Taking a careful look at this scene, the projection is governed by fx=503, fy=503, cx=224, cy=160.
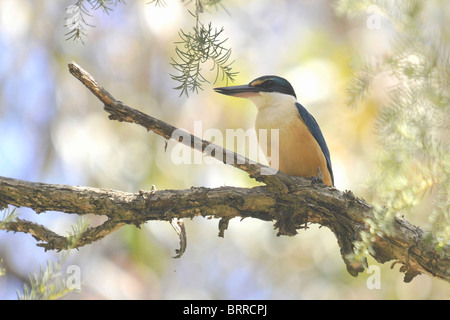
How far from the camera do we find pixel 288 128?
446cm

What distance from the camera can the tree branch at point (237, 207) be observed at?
3268mm

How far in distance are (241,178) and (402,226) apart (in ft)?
16.1

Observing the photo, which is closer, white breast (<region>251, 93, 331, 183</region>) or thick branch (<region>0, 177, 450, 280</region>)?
thick branch (<region>0, 177, 450, 280</region>)

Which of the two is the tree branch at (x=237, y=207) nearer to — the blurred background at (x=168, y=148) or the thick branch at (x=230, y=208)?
the thick branch at (x=230, y=208)

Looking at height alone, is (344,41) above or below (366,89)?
above

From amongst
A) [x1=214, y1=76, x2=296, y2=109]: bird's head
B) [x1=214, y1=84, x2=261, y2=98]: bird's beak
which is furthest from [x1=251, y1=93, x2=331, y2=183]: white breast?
[x1=214, y1=84, x2=261, y2=98]: bird's beak

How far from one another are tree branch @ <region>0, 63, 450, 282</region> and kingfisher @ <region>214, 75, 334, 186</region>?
2.49ft

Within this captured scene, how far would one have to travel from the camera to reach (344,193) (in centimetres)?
341

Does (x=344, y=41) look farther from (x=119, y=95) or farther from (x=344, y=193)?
(x=344, y=193)

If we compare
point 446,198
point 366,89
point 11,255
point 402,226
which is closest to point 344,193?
point 402,226

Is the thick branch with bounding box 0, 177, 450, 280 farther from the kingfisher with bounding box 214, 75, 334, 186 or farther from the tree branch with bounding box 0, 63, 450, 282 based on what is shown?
the kingfisher with bounding box 214, 75, 334, 186

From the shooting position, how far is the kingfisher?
4.39 metres

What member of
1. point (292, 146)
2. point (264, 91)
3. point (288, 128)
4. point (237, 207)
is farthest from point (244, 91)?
point (237, 207)
